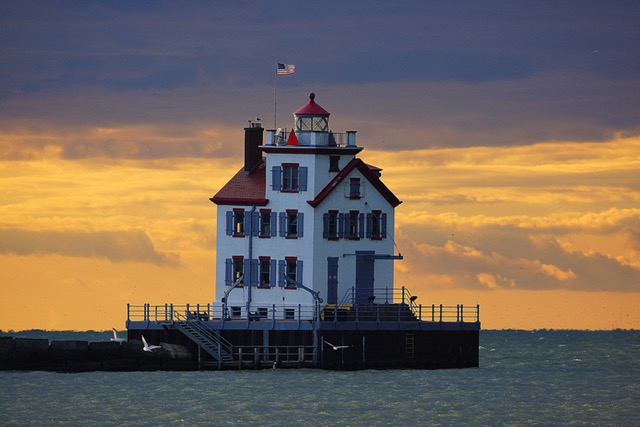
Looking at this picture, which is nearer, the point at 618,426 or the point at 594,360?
the point at 618,426

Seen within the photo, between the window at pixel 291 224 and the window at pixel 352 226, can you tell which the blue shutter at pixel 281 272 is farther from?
the window at pixel 352 226

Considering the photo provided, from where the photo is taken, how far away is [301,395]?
77.7 meters

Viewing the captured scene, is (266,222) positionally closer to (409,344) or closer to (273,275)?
(273,275)

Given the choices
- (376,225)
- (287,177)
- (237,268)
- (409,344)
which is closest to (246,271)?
(237,268)

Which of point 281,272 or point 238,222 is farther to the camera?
point 238,222

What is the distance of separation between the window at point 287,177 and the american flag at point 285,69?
500cm

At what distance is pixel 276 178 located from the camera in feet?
294

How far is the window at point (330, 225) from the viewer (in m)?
88.9

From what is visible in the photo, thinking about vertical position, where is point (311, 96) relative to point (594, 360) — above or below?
above

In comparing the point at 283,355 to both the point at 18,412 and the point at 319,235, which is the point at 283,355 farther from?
the point at 18,412

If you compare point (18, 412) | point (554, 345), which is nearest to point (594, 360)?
point (554, 345)

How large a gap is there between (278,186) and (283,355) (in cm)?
889

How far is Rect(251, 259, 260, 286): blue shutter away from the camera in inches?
3511

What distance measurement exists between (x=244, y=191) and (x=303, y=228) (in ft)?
12.7
